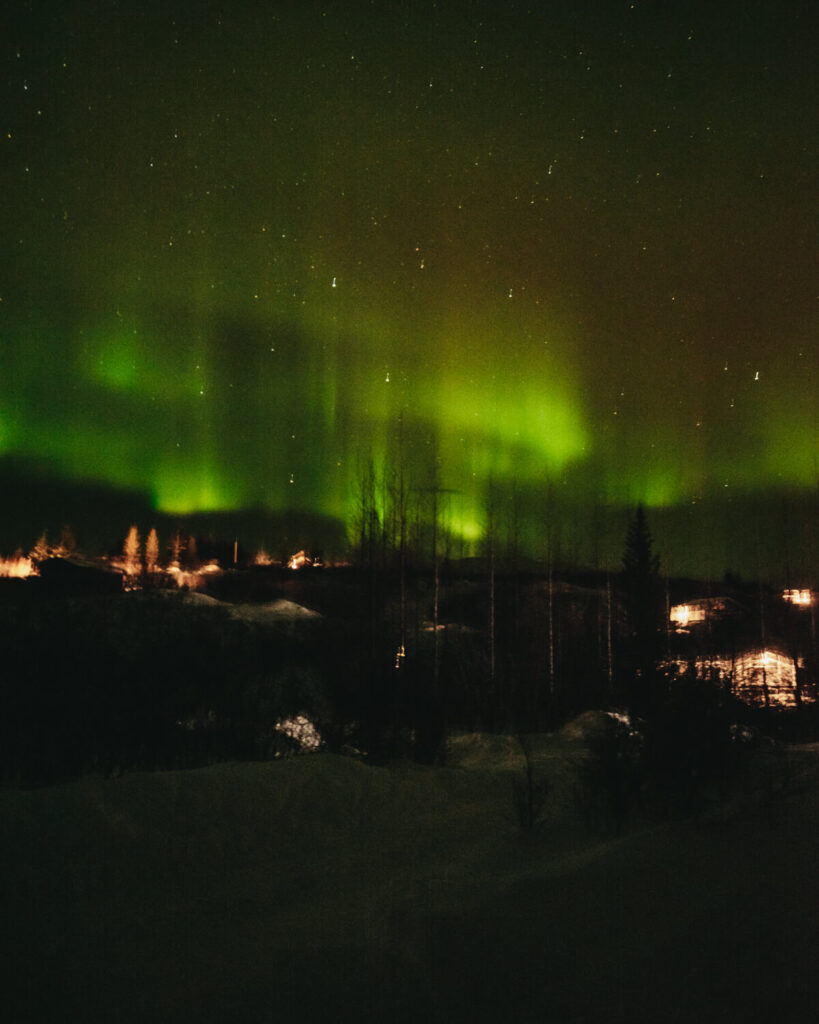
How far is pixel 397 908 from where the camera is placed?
6082 millimetres

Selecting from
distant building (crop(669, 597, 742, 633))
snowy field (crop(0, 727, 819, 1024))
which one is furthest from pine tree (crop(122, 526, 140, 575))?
snowy field (crop(0, 727, 819, 1024))

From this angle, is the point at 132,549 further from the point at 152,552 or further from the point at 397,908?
the point at 397,908

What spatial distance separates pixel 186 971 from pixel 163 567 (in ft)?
200

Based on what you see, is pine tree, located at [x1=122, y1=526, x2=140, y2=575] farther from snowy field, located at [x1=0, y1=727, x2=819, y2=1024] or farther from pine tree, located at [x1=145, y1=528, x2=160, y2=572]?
snowy field, located at [x1=0, y1=727, x2=819, y2=1024]

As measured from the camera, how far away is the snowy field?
461cm

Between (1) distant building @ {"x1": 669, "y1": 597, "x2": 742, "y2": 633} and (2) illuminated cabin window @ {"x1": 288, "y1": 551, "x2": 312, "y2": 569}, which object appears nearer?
(1) distant building @ {"x1": 669, "y1": 597, "x2": 742, "y2": 633}

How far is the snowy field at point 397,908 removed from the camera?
15.1 feet

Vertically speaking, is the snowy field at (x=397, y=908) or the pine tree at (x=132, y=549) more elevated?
the pine tree at (x=132, y=549)

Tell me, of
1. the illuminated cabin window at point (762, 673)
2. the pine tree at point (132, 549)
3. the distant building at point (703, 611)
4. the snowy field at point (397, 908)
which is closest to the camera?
the snowy field at point (397, 908)

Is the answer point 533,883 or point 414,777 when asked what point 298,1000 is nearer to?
point 533,883

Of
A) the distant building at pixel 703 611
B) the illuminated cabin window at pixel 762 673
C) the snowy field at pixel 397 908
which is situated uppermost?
the distant building at pixel 703 611

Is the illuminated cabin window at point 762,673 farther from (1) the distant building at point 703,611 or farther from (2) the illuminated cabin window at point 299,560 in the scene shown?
(2) the illuminated cabin window at point 299,560

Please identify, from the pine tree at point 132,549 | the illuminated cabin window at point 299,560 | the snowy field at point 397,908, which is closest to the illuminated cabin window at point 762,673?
the snowy field at point 397,908

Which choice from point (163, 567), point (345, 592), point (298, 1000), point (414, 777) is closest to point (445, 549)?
point (345, 592)
